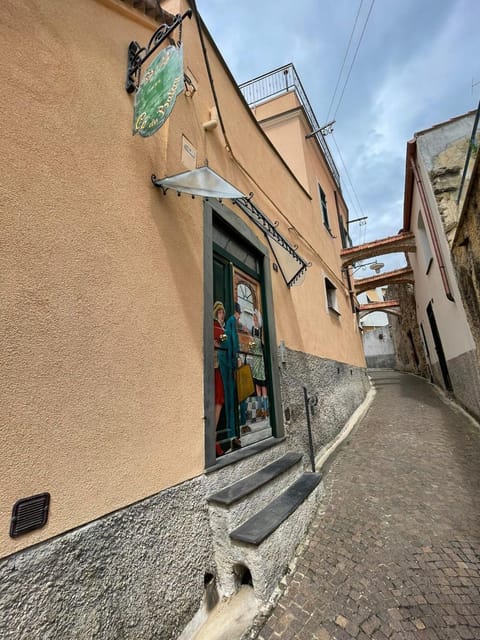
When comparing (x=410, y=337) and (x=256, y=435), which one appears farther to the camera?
(x=410, y=337)

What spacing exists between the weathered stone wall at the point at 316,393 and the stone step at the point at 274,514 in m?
0.84

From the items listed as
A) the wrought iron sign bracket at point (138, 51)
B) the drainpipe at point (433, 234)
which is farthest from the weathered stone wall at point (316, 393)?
the wrought iron sign bracket at point (138, 51)

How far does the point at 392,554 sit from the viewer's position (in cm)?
234

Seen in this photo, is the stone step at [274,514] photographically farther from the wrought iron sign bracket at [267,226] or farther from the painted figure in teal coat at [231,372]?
the wrought iron sign bracket at [267,226]

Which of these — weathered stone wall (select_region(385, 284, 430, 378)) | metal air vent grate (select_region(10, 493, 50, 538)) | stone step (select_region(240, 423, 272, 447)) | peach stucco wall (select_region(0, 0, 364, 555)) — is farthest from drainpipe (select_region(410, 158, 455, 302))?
weathered stone wall (select_region(385, 284, 430, 378))

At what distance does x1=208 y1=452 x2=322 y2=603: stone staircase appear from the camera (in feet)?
6.71

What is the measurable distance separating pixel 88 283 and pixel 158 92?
1.48 metres

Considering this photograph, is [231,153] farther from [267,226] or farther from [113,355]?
[113,355]

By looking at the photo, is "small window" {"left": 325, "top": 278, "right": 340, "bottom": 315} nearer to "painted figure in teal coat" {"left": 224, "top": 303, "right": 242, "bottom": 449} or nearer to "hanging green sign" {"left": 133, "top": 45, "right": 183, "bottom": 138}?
"painted figure in teal coat" {"left": 224, "top": 303, "right": 242, "bottom": 449}

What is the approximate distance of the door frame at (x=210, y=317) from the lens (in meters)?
2.44

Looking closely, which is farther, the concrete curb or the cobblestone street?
the concrete curb

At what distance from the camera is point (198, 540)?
6.68 ft

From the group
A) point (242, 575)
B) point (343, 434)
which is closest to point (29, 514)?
point (242, 575)

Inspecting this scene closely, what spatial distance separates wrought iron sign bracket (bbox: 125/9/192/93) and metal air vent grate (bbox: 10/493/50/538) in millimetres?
2752
